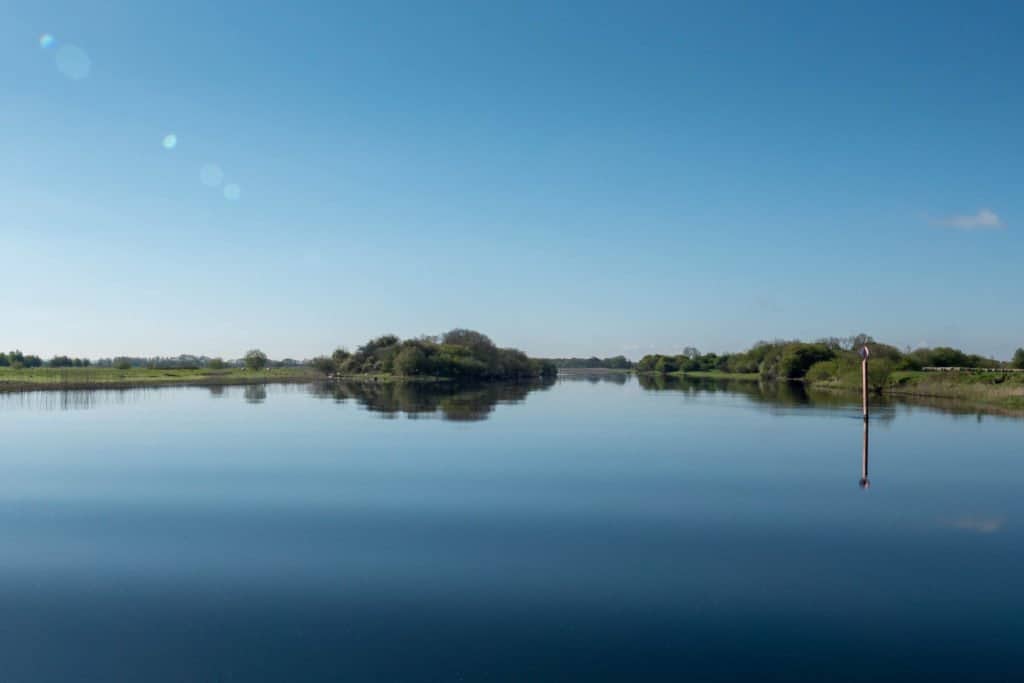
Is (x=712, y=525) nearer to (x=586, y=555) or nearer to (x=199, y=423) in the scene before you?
(x=586, y=555)

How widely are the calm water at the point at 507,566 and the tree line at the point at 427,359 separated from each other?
68650 millimetres

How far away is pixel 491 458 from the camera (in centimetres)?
1703

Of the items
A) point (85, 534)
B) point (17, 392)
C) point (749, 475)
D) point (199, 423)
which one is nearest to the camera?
point (85, 534)

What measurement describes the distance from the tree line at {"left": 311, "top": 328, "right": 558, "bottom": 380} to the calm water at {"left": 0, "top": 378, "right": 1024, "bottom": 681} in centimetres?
6865

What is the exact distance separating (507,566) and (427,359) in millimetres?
79943

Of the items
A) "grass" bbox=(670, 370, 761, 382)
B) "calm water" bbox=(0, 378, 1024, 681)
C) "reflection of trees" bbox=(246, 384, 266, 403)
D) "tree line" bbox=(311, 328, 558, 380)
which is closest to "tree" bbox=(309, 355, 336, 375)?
"tree line" bbox=(311, 328, 558, 380)

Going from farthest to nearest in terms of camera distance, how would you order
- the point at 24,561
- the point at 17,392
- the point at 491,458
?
the point at 17,392 < the point at 491,458 < the point at 24,561

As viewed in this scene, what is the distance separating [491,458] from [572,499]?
16.4 ft

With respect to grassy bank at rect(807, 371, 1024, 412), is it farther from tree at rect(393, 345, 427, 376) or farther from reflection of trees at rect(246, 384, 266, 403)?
tree at rect(393, 345, 427, 376)

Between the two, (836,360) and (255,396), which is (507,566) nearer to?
(255,396)

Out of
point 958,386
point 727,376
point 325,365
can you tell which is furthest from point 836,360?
point 325,365

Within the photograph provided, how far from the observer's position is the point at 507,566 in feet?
27.2

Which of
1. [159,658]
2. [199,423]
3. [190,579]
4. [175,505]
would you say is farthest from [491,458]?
[199,423]

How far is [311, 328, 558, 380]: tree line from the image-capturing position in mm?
87000
